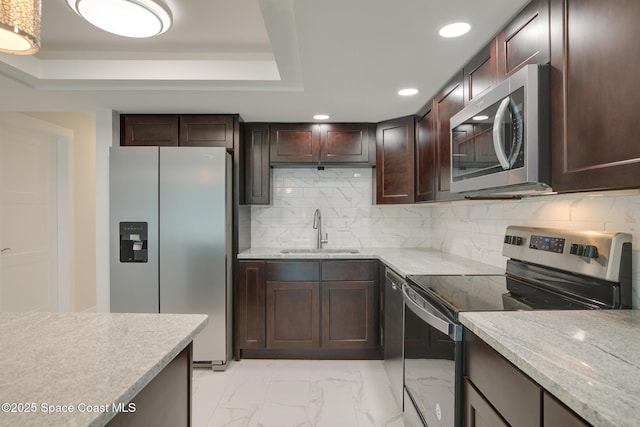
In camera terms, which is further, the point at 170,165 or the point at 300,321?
the point at 300,321

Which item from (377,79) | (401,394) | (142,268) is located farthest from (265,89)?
(401,394)

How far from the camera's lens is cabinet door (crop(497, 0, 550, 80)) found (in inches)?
47.9

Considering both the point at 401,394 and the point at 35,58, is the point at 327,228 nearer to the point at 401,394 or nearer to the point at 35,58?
the point at 401,394

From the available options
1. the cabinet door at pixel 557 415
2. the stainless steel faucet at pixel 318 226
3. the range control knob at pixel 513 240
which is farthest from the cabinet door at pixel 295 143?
the cabinet door at pixel 557 415

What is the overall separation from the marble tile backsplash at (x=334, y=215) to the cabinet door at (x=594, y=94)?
227 cm

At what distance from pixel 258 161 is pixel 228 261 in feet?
3.16

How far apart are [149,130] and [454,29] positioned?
2.53 metres

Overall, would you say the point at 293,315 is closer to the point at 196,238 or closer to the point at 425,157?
the point at 196,238

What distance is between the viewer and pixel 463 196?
6.34 ft

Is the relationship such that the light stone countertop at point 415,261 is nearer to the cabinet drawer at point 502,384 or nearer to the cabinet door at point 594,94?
the cabinet drawer at point 502,384

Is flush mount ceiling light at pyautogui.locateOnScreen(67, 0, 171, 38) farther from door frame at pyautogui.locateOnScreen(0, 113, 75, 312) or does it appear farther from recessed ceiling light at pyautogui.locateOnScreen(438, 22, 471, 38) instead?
door frame at pyautogui.locateOnScreen(0, 113, 75, 312)

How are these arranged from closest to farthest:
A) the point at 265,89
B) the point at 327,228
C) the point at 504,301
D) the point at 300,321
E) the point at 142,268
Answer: the point at 504,301 → the point at 265,89 → the point at 142,268 → the point at 300,321 → the point at 327,228

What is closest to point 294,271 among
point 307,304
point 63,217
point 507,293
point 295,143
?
point 307,304

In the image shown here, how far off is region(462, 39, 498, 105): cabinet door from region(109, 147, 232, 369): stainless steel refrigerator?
1828 mm
